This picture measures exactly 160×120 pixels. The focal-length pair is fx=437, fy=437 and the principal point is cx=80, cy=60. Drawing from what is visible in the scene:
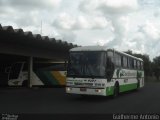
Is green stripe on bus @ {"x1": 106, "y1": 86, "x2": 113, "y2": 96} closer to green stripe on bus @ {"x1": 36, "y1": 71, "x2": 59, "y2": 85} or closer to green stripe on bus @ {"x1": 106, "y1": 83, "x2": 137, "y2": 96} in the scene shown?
green stripe on bus @ {"x1": 106, "y1": 83, "x2": 137, "y2": 96}

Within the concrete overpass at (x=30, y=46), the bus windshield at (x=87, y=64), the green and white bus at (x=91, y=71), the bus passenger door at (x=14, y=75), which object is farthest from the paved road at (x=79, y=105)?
the bus passenger door at (x=14, y=75)

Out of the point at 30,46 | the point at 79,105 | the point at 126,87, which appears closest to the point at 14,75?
the point at 30,46

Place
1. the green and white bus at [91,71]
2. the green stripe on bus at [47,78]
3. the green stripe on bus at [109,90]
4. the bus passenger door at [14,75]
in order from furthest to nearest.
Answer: the green stripe on bus at [47,78] < the bus passenger door at [14,75] < the green stripe on bus at [109,90] < the green and white bus at [91,71]

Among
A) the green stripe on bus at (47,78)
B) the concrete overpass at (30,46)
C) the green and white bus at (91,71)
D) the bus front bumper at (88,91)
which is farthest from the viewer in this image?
the green stripe on bus at (47,78)

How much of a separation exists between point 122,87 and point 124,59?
201cm

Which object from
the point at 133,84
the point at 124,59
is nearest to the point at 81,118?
the point at 124,59

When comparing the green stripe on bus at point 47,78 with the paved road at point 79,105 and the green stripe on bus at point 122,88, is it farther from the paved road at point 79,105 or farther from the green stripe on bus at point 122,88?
the paved road at point 79,105

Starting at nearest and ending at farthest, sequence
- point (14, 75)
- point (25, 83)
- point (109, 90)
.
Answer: point (109, 90)
point (14, 75)
point (25, 83)

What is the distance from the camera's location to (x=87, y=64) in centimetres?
2323

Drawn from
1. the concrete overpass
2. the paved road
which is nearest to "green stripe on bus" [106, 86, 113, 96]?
the paved road

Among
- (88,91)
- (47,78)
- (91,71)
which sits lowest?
(88,91)

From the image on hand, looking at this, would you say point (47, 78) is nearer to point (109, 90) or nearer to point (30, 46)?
point (30, 46)

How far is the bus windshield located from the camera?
2303 cm

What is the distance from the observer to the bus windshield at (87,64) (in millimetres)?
23030
